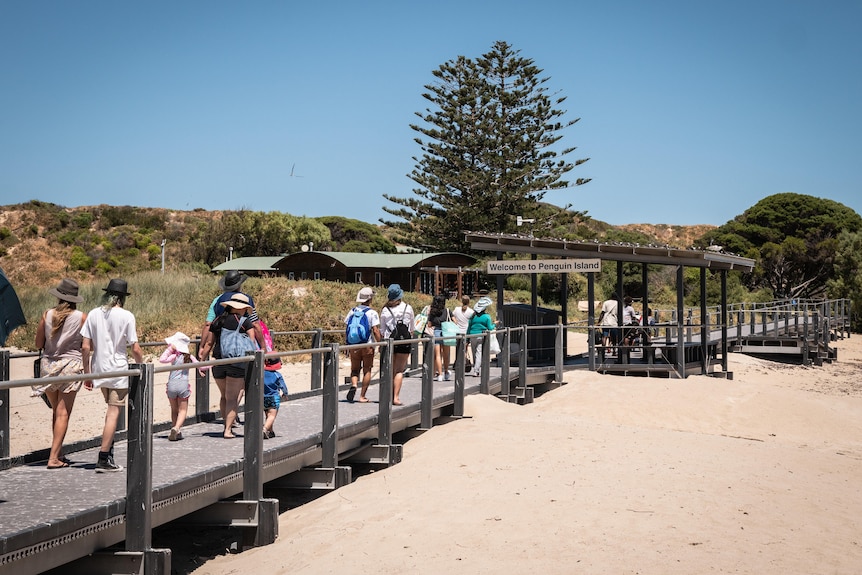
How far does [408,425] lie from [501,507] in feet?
10.1

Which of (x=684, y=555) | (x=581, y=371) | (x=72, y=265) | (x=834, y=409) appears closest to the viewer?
(x=684, y=555)

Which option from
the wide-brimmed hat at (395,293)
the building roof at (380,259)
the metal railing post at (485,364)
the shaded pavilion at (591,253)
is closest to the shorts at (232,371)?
the wide-brimmed hat at (395,293)

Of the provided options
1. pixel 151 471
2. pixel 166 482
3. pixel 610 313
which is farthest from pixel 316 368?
pixel 610 313

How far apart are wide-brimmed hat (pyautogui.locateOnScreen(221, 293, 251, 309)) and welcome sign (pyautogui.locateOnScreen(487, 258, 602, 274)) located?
8.12m

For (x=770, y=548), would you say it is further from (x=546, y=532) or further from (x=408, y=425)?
(x=408, y=425)

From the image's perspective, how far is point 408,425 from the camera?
9914mm

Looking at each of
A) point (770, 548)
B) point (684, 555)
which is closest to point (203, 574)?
point (684, 555)

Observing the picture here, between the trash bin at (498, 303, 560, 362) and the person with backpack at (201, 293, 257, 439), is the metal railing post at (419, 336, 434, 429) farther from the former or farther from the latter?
the trash bin at (498, 303, 560, 362)

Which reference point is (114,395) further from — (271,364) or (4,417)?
(271,364)

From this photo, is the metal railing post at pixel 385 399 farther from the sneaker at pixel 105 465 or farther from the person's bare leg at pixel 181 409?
the sneaker at pixel 105 465

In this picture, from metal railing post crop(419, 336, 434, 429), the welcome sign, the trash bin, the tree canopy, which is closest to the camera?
metal railing post crop(419, 336, 434, 429)

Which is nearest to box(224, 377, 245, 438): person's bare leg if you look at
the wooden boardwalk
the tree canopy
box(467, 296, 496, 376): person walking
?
the wooden boardwalk

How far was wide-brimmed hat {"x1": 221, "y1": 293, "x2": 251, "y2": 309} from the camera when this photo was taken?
7605 mm

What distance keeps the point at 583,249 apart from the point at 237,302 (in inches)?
443
